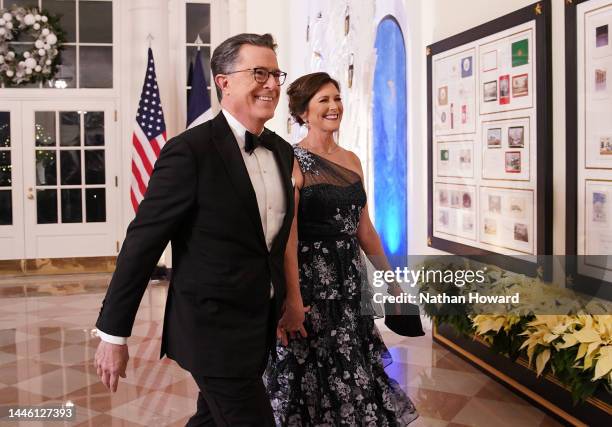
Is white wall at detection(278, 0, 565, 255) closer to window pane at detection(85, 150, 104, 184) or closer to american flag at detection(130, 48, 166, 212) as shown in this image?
american flag at detection(130, 48, 166, 212)

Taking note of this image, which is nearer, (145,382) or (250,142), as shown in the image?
(250,142)

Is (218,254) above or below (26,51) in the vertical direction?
below

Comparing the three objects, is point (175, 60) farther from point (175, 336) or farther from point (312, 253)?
point (175, 336)

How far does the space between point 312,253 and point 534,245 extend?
1.44 m

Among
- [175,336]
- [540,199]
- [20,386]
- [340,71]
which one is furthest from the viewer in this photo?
[340,71]

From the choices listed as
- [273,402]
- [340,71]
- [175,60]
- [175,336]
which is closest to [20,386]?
[273,402]

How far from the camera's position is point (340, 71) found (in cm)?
648

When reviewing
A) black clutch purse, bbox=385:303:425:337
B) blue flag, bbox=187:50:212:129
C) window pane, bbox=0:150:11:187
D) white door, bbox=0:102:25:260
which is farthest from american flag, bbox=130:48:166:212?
black clutch purse, bbox=385:303:425:337

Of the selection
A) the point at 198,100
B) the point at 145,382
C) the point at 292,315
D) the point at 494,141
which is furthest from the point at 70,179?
the point at 292,315

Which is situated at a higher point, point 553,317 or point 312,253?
point 312,253

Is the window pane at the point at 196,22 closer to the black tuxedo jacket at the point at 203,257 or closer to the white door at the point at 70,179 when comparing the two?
the white door at the point at 70,179

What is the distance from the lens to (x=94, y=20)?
9039 millimetres

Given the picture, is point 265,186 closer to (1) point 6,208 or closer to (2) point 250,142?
(2) point 250,142

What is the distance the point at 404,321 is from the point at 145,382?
192 cm
